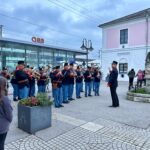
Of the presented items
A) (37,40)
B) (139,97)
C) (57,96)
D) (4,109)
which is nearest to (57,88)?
(57,96)

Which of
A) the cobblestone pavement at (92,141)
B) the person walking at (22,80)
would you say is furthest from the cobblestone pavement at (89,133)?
the person walking at (22,80)

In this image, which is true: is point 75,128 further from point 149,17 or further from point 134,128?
point 149,17

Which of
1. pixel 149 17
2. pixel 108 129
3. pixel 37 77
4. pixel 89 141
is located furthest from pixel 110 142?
pixel 149 17

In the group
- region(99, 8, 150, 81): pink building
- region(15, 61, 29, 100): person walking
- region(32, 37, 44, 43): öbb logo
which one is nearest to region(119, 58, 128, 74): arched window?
region(99, 8, 150, 81): pink building

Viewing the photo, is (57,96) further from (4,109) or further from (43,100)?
(4,109)

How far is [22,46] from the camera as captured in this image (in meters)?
30.1

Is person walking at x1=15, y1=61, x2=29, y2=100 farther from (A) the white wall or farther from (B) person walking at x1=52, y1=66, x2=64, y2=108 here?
(A) the white wall

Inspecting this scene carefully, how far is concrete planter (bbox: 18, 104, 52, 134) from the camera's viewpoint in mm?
5938

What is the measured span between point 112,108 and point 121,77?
21.3m

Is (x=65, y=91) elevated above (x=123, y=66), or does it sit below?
below

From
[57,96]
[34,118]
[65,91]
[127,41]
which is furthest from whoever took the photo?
[127,41]

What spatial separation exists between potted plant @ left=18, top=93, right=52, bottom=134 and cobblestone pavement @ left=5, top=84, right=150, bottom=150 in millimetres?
170

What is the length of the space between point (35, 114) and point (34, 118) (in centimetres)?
11

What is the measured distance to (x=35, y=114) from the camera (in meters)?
6.01
